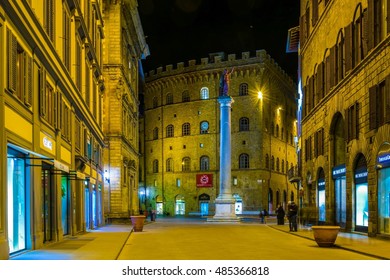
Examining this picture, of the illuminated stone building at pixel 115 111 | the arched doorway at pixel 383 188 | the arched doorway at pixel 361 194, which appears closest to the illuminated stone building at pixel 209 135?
the illuminated stone building at pixel 115 111

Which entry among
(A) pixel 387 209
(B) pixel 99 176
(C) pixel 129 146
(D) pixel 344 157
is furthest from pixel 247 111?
(A) pixel 387 209

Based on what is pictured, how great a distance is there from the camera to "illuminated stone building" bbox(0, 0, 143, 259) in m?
16.8

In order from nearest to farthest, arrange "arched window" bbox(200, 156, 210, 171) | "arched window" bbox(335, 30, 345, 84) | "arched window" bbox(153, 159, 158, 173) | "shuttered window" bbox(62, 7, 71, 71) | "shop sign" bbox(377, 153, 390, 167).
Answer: "shop sign" bbox(377, 153, 390, 167)
"shuttered window" bbox(62, 7, 71, 71)
"arched window" bbox(335, 30, 345, 84)
"arched window" bbox(200, 156, 210, 171)
"arched window" bbox(153, 159, 158, 173)

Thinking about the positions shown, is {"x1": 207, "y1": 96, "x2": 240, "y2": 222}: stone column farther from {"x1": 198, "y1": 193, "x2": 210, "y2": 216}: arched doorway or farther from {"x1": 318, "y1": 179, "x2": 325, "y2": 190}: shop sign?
{"x1": 198, "y1": 193, "x2": 210, "y2": 216}: arched doorway

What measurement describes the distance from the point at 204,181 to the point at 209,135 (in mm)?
6102

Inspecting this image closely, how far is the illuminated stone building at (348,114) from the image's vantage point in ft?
86.6

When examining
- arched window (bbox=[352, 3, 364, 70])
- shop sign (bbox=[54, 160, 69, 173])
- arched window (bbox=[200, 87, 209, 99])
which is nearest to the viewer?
shop sign (bbox=[54, 160, 69, 173])

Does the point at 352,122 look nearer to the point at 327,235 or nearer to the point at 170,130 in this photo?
the point at 327,235

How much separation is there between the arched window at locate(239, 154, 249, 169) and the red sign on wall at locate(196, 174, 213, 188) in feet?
14.1

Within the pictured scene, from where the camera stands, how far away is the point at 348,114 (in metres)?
31.6

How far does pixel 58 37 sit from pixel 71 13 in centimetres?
422

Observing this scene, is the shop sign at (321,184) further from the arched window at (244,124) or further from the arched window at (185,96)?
the arched window at (185,96)

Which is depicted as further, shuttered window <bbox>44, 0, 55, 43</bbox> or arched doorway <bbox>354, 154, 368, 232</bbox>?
arched doorway <bbox>354, 154, 368, 232</bbox>

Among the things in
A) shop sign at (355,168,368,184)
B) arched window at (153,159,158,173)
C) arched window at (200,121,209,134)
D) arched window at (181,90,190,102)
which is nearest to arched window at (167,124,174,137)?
arched window at (181,90,190,102)
